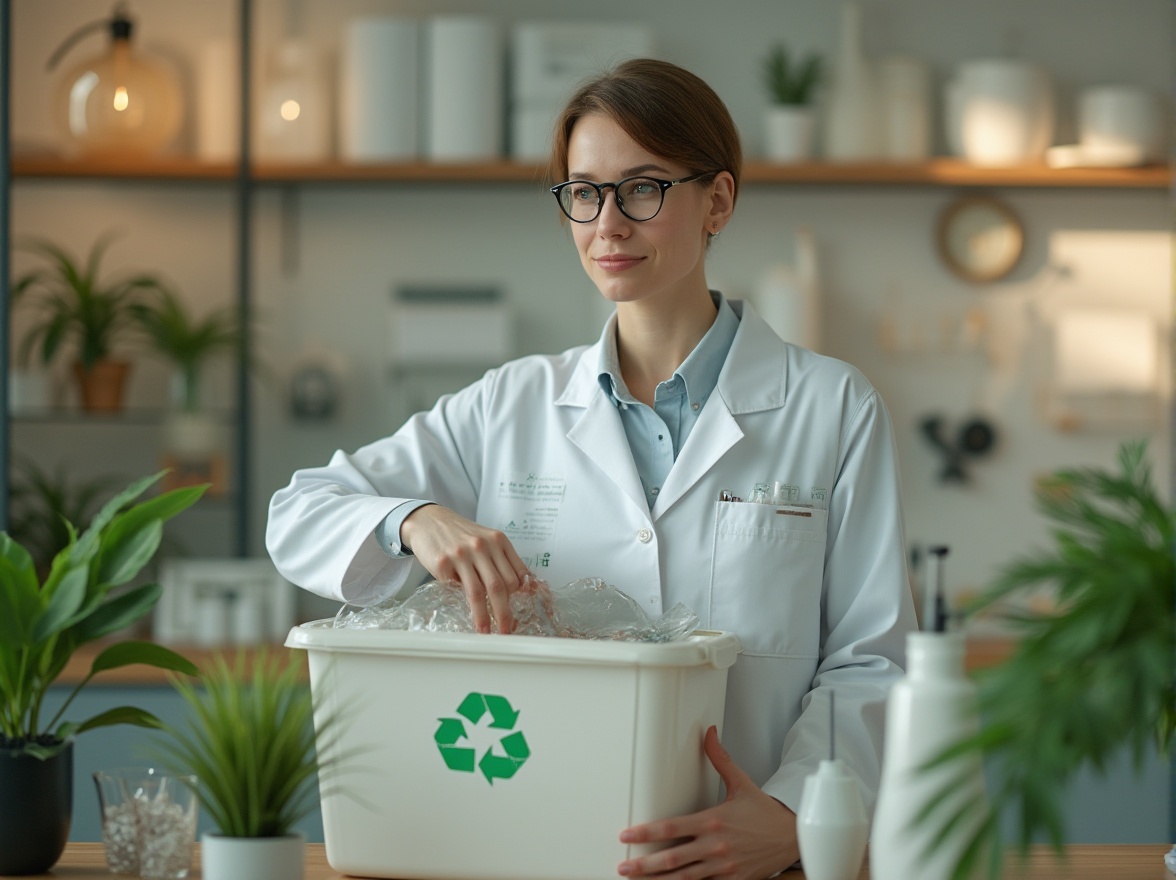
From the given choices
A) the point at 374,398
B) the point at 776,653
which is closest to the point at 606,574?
the point at 776,653

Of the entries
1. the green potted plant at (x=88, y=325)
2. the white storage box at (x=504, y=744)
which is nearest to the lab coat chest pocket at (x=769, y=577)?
the white storage box at (x=504, y=744)

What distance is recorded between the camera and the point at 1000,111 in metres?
3.17

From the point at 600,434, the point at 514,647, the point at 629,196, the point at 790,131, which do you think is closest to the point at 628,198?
the point at 629,196

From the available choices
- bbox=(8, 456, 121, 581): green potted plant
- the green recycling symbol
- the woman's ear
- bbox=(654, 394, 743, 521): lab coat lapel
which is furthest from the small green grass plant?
bbox=(8, 456, 121, 581): green potted plant

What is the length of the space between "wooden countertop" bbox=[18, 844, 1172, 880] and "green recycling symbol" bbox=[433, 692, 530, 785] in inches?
6.8

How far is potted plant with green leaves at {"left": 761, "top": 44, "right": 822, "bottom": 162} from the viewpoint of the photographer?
318cm

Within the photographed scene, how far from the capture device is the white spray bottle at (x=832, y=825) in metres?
0.98

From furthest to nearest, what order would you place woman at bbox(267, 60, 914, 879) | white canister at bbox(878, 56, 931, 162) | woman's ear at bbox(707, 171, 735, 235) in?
white canister at bbox(878, 56, 931, 162), woman's ear at bbox(707, 171, 735, 235), woman at bbox(267, 60, 914, 879)

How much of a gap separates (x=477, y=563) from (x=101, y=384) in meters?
2.17

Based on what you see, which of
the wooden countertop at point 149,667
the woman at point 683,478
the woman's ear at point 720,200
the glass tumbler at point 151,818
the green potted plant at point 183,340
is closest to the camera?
the glass tumbler at point 151,818

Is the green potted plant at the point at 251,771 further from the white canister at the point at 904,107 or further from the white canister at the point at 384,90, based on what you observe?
the white canister at the point at 904,107

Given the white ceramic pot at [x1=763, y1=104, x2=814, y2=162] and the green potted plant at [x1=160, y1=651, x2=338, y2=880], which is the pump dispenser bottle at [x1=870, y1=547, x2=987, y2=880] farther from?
the white ceramic pot at [x1=763, y1=104, x2=814, y2=162]

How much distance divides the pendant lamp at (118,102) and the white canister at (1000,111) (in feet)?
6.29

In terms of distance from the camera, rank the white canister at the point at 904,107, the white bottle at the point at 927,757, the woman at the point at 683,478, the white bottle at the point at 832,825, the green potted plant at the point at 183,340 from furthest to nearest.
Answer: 1. the white canister at the point at 904,107
2. the green potted plant at the point at 183,340
3. the woman at the point at 683,478
4. the white bottle at the point at 832,825
5. the white bottle at the point at 927,757
